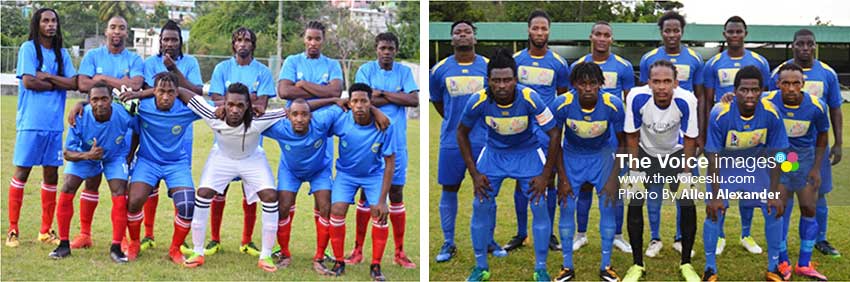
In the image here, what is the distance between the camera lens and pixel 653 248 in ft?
20.0

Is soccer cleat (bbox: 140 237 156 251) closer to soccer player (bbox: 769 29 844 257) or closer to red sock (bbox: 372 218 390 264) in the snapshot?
red sock (bbox: 372 218 390 264)

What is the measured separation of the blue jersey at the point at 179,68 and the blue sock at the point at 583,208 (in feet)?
8.96

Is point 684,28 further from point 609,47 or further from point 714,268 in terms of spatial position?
point 714,268

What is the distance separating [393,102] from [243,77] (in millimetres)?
1031

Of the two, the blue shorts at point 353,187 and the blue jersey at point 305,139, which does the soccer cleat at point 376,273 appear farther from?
the blue jersey at point 305,139

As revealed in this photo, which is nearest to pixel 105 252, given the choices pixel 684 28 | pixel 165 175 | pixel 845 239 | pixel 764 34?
pixel 165 175

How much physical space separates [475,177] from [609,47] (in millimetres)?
1306

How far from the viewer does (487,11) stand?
6602 mm

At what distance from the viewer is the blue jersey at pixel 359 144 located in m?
5.64

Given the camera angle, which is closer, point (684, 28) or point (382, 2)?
point (684, 28)

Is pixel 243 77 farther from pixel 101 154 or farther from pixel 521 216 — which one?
pixel 521 216

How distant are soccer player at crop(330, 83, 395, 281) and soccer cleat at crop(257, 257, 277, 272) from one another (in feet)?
1.28

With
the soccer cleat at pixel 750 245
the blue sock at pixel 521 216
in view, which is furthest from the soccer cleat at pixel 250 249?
the soccer cleat at pixel 750 245

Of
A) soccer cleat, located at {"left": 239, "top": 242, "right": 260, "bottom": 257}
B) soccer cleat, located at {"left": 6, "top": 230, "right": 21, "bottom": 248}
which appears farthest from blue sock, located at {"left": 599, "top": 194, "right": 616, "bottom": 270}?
soccer cleat, located at {"left": 6, "top": 230, "right": 21, "bottom": 248}
